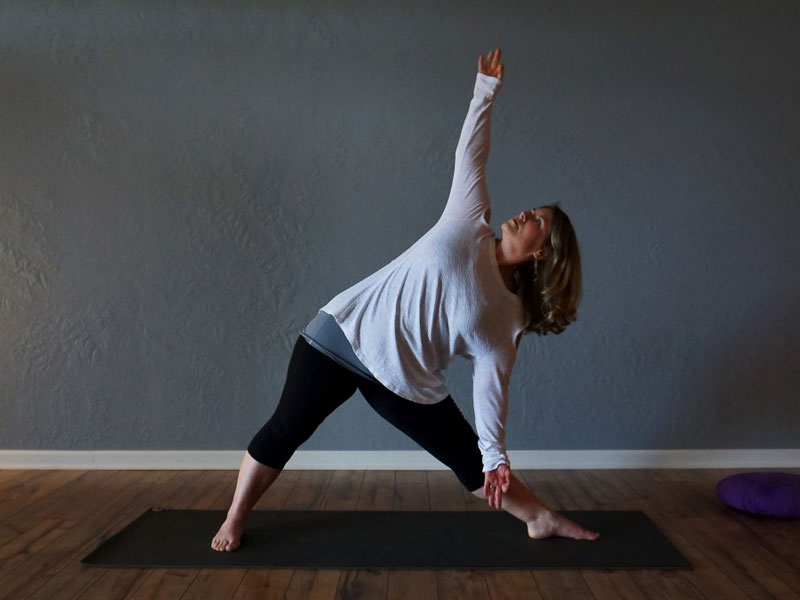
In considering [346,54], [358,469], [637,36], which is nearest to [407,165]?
[346,54]

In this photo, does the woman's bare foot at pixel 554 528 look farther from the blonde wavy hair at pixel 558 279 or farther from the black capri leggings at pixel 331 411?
the blonde wavy hair at pixel 558 279

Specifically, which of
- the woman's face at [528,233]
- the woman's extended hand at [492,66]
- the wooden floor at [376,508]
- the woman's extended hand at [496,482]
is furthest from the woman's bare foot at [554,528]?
the woman's extended hand at [492,66]

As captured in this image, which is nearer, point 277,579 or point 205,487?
point 277,579

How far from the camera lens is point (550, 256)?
212 cm

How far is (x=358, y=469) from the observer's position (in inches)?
132

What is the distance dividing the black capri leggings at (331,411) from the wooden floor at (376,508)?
0.33 m

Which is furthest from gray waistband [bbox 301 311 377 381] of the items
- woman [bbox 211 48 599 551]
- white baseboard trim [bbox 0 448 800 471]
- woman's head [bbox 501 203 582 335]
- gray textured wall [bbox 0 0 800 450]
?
white baseboard trim [bbox 0 448 800 471]

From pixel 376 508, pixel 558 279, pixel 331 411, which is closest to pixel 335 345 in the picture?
pixel 331 411

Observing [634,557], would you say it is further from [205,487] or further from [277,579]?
[205,487]

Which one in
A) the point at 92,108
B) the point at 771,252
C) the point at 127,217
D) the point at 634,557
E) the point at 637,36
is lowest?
the point at 634,557

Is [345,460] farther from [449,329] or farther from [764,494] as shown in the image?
[764,494]

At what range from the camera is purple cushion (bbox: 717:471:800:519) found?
102 inches

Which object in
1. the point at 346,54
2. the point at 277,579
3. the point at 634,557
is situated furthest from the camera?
the point at 346,54

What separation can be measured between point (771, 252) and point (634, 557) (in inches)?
71.0
